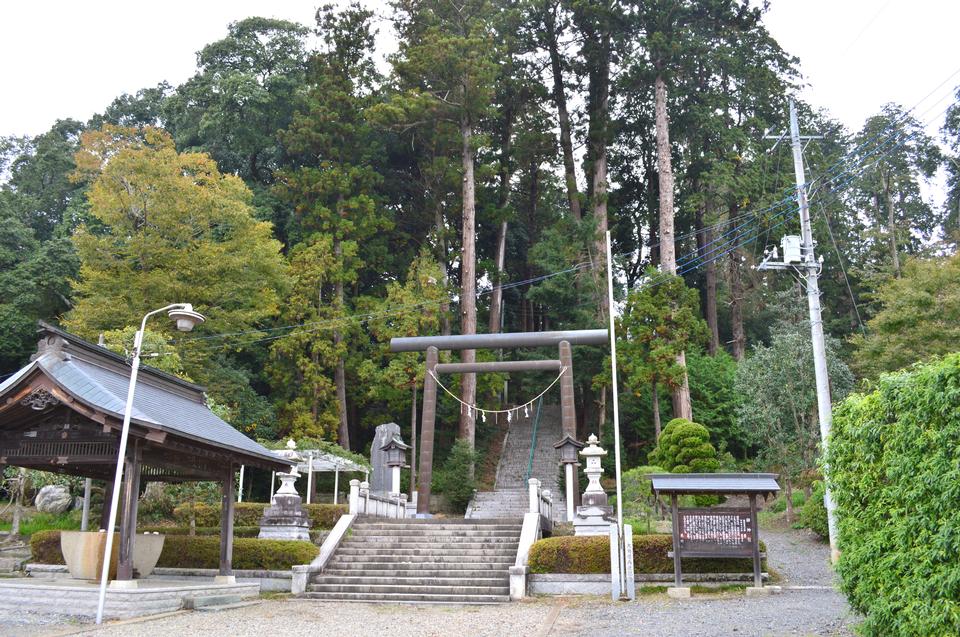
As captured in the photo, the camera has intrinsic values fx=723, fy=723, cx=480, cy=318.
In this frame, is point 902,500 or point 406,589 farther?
point 406,589

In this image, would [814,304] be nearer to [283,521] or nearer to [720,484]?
[720,484]

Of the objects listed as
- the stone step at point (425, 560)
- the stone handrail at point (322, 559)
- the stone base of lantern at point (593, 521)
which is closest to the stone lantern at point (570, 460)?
the stone base of lantern at point (593, 521)

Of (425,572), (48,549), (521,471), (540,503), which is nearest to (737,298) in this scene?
(521,471)

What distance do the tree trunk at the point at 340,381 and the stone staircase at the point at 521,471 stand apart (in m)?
6.10

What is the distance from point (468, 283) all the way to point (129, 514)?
19.5 metres

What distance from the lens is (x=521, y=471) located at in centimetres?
3031

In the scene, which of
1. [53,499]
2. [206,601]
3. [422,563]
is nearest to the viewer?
[206,601]

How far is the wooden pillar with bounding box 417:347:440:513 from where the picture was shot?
19531 millimetres

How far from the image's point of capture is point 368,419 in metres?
31.6

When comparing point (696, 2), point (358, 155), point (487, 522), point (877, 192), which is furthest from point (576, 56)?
point (487, 522)

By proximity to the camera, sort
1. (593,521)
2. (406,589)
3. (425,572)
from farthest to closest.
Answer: (593,521)
(425,572)
(406,589)

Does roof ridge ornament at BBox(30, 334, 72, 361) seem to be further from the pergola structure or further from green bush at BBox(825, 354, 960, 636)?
green bush at BBox(825, 354, 960, 636)

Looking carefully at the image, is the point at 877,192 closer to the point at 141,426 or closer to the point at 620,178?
the point at 620,178

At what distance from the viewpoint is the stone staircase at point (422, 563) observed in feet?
45.2
